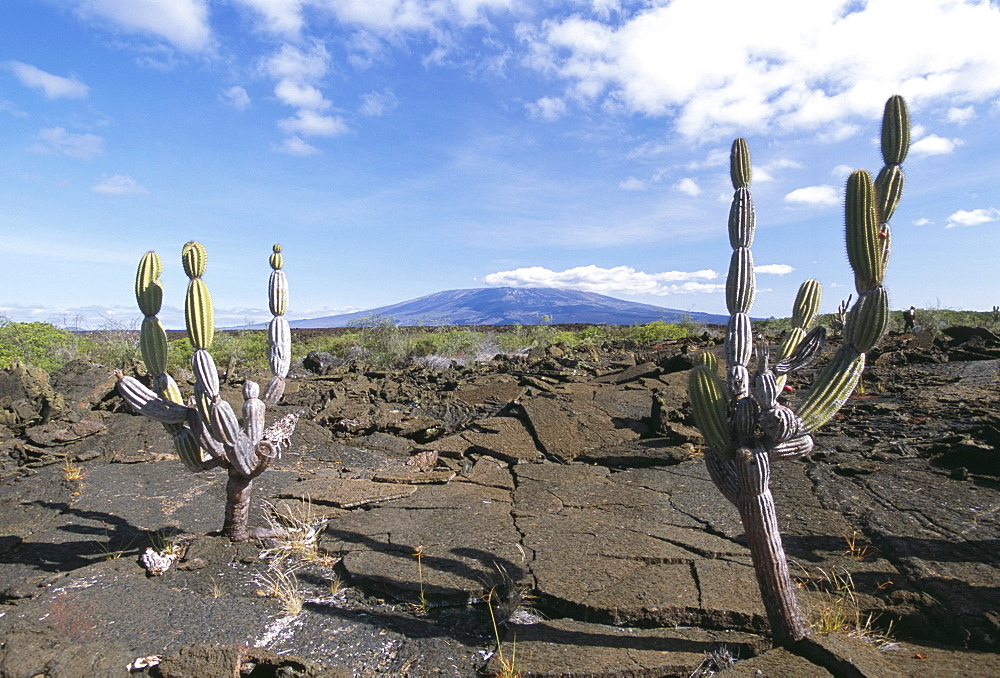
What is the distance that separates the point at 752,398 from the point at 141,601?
4.16 meters

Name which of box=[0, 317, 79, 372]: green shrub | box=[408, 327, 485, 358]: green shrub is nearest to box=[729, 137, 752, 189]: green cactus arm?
box=[0, 317, 79, 372]: green shrub

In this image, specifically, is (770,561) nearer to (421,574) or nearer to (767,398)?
(767,398)

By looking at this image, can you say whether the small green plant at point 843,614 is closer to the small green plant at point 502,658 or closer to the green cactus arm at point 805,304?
the small green plant at point 502,658

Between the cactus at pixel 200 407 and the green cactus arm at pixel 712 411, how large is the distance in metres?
3.39

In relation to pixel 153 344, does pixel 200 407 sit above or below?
below

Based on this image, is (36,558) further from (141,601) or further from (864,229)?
(864,229)

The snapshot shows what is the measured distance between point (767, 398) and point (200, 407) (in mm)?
4198

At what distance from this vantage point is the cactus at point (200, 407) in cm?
462

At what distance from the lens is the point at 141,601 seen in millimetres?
3836

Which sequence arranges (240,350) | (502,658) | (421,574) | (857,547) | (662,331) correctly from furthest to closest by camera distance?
(662,331) < (240,350) < (857,547) < (421,574) < (502,658)

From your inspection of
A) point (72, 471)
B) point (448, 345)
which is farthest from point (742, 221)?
point (448, 345)

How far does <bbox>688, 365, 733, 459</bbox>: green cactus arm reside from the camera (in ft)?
11.1

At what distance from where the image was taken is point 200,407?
15.3 feet

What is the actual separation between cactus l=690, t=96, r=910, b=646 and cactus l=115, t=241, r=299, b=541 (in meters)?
3.49
